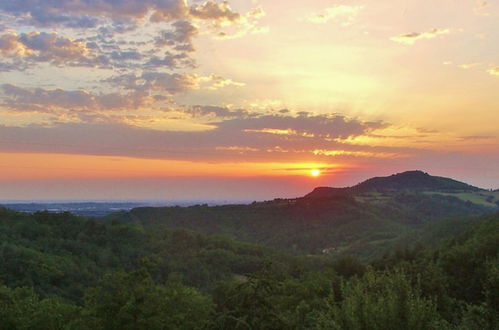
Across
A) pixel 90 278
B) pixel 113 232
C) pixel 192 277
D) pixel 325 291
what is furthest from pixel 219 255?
pixel 325 291

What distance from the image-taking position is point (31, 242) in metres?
140

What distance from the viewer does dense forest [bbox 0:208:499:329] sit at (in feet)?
64.7

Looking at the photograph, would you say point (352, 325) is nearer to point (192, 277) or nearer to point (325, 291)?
point (325, 291)

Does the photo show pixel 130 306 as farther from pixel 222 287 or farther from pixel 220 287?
pixel 220 287

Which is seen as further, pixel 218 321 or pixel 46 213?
pixel 46 213

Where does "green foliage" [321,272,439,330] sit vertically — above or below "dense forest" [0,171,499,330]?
above

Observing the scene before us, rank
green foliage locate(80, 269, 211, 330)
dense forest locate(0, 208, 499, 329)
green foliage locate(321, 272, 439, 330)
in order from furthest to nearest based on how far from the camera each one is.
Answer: green foliage locate(80, 269, 211, 330), dense forest locate(0, 208, 499, 329), green foliage locate(321, 272, 439, 330)

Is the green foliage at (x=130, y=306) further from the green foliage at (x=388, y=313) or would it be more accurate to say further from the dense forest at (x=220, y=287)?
the green foliage at (x=388, y=313)

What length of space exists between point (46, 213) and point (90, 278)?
70165mm

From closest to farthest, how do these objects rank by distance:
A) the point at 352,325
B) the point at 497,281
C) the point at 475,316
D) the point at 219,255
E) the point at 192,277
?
the point at 352,325 → the point at 475,316 → the point at 497,281 → the point at 192,277 → the point at 219,255

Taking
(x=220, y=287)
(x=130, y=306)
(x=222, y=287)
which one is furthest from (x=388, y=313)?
(x=220, y=287)

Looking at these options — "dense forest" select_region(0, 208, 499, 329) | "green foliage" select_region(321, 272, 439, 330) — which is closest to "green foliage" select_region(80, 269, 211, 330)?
"dense forest" select_region(0, 208, 499, 329)

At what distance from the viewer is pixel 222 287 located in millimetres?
90250

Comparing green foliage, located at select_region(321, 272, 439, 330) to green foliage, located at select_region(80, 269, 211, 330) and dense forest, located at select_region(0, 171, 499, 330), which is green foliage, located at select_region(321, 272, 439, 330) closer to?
dense forest, located at select_region(0, 171, 499, 330)
